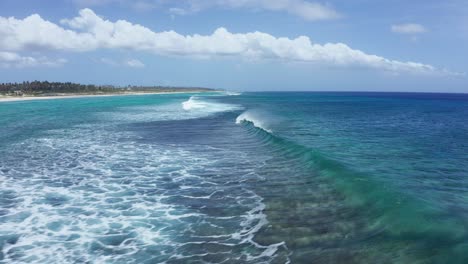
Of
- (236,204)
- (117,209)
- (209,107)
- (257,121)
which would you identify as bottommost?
(117,209)

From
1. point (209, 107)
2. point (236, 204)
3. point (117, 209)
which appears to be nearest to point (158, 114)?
point (209, 107)

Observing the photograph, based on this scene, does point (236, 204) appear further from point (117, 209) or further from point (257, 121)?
point (257, 121)

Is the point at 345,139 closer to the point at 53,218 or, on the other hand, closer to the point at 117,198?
the point at 117,198

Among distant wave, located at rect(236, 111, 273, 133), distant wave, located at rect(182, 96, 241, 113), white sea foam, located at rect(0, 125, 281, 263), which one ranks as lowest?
white sea foam, located at rect(0, 125, 281, 263)

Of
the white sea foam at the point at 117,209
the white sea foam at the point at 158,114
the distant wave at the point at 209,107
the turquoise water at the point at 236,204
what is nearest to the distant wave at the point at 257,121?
the white sea foam at the point at 158,114

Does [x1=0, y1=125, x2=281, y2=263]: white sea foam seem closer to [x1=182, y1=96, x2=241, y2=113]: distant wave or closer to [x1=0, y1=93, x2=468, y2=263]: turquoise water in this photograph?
[x1=0, y1=93, x2=468, y2=263]: turquoise water

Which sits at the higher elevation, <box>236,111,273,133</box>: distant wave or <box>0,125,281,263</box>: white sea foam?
<box>236,111,273,133</box>: distant wave

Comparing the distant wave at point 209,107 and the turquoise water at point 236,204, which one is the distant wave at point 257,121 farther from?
the distant wave at point 209,107

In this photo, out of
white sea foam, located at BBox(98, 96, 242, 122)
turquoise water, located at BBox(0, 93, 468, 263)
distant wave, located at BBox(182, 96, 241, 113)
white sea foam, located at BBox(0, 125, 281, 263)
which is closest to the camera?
turquoise water, located at BBox(0, 93, 468, 263)

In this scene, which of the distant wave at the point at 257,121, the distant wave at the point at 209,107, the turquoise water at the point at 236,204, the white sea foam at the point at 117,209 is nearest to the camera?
the turquoise water at the point at 236,204

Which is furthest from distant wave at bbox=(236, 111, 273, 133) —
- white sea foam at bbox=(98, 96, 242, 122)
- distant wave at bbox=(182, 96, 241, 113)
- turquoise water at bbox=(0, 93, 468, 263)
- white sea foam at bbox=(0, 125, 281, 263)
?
distant wave at bbox=(182, 96, 241, 113)

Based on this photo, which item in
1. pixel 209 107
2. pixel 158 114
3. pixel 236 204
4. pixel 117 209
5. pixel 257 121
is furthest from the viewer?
pixel 209 107
